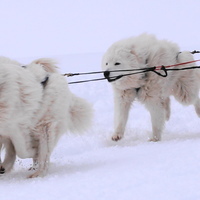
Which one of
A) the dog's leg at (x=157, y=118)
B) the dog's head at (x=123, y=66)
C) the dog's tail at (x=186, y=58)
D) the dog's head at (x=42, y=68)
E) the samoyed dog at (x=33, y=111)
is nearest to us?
the samoyed dog at (x=33, y=111)

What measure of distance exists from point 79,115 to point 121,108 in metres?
1.90

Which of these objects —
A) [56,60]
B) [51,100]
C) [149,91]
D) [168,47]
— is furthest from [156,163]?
[168,47]

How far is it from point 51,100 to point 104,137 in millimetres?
2789

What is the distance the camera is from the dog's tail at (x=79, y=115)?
18.2 feet

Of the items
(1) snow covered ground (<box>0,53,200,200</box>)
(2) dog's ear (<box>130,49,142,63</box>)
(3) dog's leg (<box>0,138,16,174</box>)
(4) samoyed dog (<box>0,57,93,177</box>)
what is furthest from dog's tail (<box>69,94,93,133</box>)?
(2) dog's ear (<box>130,49,142,63</box>)

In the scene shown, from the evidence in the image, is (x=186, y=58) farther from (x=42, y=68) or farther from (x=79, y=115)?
(x=42, y=68)

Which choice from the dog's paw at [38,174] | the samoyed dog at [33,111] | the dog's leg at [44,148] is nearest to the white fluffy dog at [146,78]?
→ the samoyed dog at [33,111]

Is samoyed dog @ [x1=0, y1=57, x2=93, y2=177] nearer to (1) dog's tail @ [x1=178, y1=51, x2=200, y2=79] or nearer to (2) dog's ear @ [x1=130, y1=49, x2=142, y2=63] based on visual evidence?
(2) dog's ear @ [x1=130, y1=49, x2=142, y2=63]

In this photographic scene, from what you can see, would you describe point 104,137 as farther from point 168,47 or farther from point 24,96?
point 24,96

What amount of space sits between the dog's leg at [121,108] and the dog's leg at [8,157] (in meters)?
2.44

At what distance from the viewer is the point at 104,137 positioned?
7.73 m

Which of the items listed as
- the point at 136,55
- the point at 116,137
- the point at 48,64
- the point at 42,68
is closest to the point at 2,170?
the point at 42,68

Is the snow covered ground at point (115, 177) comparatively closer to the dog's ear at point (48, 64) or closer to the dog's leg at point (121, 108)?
the dog's leg at point (121, 108)

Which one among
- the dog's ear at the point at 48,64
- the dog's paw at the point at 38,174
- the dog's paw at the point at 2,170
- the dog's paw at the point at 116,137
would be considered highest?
the dog's ear at the point at 48,64
